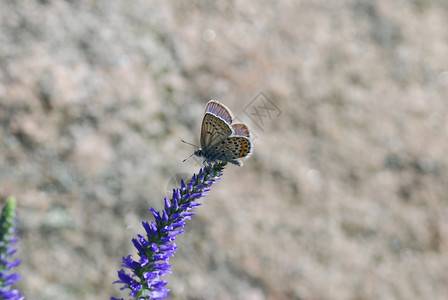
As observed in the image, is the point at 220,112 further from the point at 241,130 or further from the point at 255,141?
the point at 255,141

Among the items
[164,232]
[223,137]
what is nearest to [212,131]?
[223,137]

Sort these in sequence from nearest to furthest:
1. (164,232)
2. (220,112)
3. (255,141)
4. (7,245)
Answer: (7,245)
(164,232)
(220,112)
(255,141)

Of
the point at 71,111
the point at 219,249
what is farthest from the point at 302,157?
the point at 71,111

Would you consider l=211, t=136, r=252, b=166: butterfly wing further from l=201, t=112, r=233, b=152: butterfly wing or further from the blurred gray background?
the blurred gray background

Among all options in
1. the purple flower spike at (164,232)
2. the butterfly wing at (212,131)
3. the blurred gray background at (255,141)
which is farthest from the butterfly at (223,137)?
the blurred gray background at (255,141)

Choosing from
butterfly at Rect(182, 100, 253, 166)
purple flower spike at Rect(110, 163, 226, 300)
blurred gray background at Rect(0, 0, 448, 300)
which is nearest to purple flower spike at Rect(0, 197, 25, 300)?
purple flower spike at Rect(110, 163, 226, 300)

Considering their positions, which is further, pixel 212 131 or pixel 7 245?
pixel 212 131
